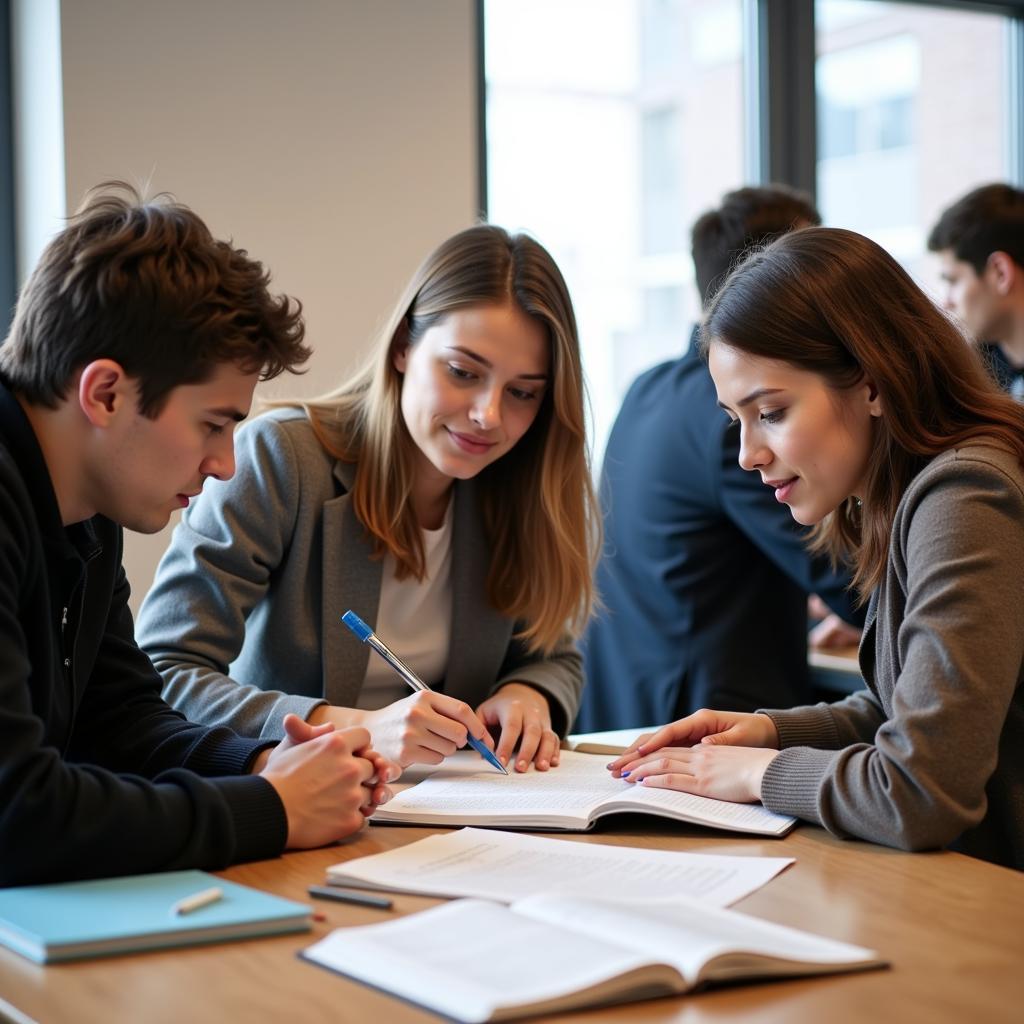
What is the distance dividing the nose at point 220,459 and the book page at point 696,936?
597 millimetres

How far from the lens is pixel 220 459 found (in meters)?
1.45

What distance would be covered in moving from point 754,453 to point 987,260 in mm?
2216

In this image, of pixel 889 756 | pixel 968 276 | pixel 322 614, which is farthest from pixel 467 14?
pixel 889 756

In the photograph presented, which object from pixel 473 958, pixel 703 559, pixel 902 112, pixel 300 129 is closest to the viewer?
pixel 473 958

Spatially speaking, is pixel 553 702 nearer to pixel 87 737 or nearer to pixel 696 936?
pixel 87 737

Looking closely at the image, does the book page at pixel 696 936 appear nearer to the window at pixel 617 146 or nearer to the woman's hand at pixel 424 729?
the woman's hand at pixel 424 729

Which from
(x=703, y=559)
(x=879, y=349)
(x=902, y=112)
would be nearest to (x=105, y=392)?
(x=879, y=349)

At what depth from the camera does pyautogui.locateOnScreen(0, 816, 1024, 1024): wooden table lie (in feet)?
3.04

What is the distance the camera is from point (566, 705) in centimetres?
202

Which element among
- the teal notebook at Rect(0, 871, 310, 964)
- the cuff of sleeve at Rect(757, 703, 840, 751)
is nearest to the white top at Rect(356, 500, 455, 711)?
the cuff of sleeve at Rect(757, 703, 840, 751)

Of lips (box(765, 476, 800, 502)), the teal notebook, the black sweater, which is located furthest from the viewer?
lips (box(765, 476, 800, 502))

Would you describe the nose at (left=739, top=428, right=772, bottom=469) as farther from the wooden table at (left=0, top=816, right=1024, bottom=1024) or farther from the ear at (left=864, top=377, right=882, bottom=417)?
the wooden table at (left=0, top=816, right=1024, bottom=1024)

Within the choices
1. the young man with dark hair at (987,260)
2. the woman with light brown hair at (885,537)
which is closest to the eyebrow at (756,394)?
the woman with light brown hair at (885,537)

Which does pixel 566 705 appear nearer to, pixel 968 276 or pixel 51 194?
pixel 51 194
